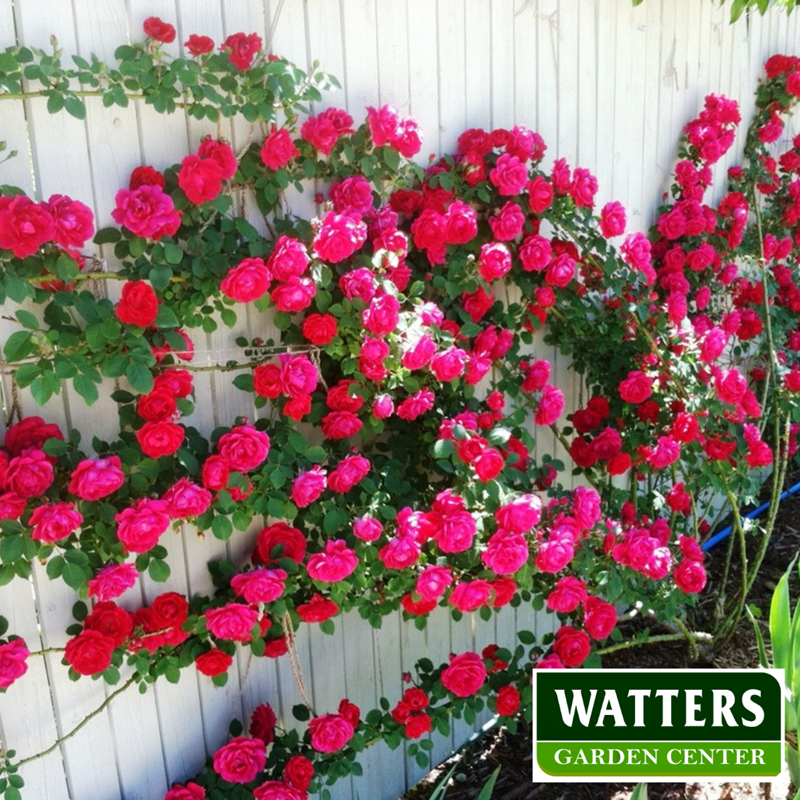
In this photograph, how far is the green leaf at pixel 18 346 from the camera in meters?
1.53

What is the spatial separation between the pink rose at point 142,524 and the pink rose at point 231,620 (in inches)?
9.8

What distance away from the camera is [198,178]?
1.67 m

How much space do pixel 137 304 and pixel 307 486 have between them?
52 cm

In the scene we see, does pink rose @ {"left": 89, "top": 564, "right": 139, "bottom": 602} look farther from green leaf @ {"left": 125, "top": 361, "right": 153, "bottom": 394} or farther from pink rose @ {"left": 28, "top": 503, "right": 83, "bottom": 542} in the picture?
green leaf @ {"left": 125, "top": 361, "right": 153, "bottom": 394}

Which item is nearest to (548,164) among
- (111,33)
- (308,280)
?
(308,280)

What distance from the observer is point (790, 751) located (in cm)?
216

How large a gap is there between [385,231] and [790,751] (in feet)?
5.31

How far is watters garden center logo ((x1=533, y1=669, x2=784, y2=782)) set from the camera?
1967mm

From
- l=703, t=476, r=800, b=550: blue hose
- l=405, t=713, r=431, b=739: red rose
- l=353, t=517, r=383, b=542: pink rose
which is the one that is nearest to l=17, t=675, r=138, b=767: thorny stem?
l=353, t=517, r=383, b=542: pink rose

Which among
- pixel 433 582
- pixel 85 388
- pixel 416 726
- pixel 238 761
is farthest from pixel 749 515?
pixel 85 388

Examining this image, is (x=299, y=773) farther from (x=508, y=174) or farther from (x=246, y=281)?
(x=508, y=174)

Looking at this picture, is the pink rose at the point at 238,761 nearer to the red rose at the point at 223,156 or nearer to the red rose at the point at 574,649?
the red rose at the point at 574,649

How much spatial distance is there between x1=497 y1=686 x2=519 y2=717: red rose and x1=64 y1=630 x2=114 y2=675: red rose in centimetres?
108

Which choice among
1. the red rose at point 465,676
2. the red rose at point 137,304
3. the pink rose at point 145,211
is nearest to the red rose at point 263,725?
the red rose at point 465,676
